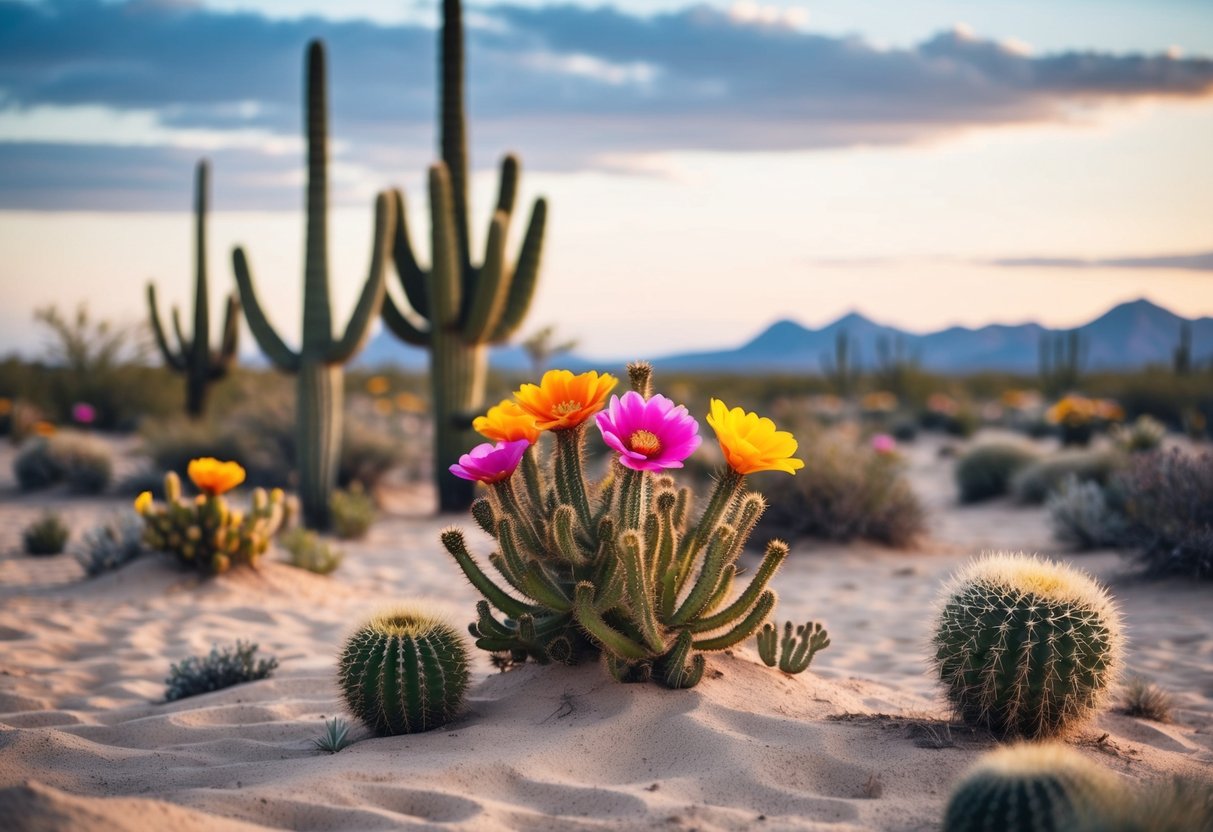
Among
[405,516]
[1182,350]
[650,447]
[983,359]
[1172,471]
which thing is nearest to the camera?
[650,447]

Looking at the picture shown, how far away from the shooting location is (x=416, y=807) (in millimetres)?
3512

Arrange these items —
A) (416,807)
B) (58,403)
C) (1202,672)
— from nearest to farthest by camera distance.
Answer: (416,807) → (1202,672) → (58,403)

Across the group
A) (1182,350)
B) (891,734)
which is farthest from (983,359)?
(891,734)

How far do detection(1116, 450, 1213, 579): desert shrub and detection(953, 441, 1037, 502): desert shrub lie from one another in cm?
698

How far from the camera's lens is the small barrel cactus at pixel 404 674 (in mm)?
4266

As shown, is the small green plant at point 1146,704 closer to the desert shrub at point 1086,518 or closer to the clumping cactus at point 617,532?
the clumping cactus at point 617,532

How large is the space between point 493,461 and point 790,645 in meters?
1.58

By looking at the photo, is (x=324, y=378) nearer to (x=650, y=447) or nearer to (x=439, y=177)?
(x=439, y=177)

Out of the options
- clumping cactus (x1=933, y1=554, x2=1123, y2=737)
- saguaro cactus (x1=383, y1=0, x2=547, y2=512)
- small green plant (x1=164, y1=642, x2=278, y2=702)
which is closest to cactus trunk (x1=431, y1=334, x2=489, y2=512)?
saguaro cactus (x1=383, y1=0, x2=547, y2=512)

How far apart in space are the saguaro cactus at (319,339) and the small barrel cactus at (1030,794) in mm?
9904

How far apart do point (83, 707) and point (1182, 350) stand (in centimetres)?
3616

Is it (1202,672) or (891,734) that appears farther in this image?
(1202,672)

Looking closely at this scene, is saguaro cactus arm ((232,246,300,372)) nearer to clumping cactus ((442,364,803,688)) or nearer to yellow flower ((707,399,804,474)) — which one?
clumping cactus ((442,364,803,688))

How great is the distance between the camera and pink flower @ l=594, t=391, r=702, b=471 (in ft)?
13.1
